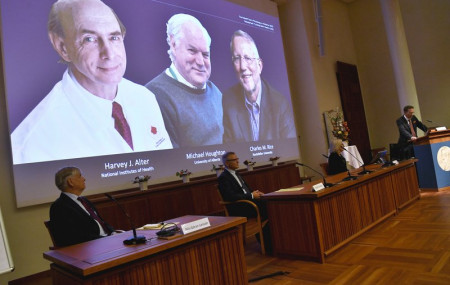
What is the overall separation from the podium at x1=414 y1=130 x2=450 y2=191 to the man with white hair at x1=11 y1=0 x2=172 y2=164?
165 inches

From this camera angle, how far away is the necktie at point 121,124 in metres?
3.85

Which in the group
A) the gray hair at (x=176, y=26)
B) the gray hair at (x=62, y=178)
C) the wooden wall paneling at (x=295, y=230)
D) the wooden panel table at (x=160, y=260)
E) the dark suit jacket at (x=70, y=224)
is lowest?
the wooden wall paneling at (x=295, y=230)

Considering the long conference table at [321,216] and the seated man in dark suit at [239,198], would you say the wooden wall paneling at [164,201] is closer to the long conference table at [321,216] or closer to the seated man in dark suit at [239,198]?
the seated man in dark suit at [239,198]

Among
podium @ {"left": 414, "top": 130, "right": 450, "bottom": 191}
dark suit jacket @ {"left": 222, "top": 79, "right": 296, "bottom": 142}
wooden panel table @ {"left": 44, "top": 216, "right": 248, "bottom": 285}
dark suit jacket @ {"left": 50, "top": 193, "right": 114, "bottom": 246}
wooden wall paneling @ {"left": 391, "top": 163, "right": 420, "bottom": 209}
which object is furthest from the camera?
dark suit jacket @ {"left": 222, "top": 79, "right": 296, "bottom": 142}

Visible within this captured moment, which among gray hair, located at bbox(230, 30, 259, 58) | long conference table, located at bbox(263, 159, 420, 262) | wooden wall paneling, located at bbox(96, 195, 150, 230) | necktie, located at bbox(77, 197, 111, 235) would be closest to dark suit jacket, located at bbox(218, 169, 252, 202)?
long conference table, located at bbox(263, 159, 420, 262)

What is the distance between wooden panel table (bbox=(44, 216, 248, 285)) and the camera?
1558 millimetres

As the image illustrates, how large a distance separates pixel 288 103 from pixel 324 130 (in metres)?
1.39

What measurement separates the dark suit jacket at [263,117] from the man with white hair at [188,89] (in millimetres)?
208

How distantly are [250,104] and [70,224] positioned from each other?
4081 millimetres

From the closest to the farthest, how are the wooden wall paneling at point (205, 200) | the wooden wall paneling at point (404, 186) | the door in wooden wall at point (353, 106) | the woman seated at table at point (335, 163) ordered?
1. the wooden wall paneling at point (404, 186)
2. the wooden wall paneling at point (205, 200)
3. the woman seated at table at point (335, 163)
4. the door in wooden wall at point (353, 106)

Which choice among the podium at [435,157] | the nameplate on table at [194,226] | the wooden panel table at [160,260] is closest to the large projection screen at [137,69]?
the wooden panel table at [160,260]

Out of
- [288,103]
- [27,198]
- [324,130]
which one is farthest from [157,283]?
[324,130]

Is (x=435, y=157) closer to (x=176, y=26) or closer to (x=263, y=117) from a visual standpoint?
(x=263, y=117)

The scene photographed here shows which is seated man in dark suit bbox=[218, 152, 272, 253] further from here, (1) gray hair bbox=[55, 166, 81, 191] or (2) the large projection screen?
(1) gray hair bbox=[55, 166, 81, 191]
